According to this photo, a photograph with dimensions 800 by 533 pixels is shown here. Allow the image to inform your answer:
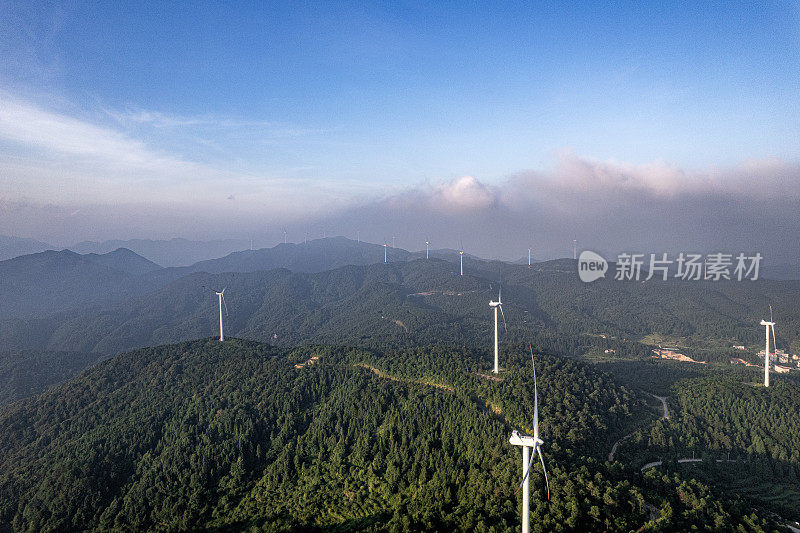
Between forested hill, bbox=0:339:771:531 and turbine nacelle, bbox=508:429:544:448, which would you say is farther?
forested hill, bbox=0:339:771:531

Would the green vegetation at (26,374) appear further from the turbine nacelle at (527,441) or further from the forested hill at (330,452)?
the turbine nacelle at (527,441)

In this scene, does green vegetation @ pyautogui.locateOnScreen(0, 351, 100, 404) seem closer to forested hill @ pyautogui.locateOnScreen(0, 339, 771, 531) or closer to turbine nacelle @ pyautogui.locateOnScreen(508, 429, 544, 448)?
forested hill @ pyautogui.locateOnScreen(0, 339, 771, 531)

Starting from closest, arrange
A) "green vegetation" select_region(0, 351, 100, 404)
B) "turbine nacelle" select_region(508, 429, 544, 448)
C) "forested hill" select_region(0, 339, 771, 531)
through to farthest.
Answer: "turbine nacelle" select_region(508, 429, 544, 448) → "forested hill" select_region(0, 339, 771, 531) → "green vegetation" select_region(0, 351, 100, 404)

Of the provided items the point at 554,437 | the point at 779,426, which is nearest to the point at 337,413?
the point at 554,437

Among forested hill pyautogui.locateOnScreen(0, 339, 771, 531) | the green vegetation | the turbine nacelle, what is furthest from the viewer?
the green vegetation

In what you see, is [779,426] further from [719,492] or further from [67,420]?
[67,420]

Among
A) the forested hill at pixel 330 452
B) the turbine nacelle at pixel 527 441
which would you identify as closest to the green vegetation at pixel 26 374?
the forested hill at pixel 330 452

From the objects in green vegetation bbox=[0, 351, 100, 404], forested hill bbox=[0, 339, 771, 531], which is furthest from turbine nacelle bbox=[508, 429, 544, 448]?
green vegetation bbox=[0, 351, 100, 404]

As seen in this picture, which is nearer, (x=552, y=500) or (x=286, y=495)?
(x=552, y=500)
